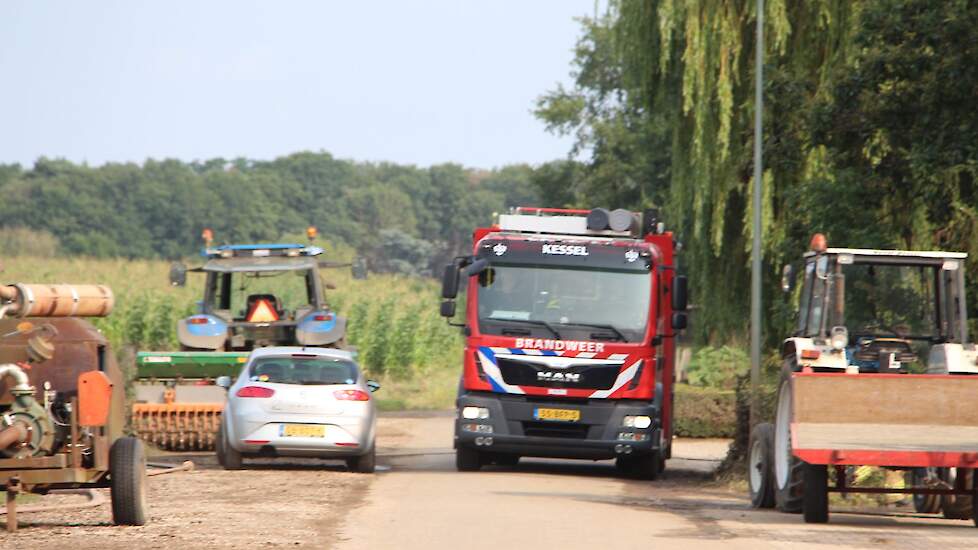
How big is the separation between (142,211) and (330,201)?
19.7m

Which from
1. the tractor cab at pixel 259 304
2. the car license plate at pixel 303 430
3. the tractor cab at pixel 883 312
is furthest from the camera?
the tractor cab at pixel 259 304

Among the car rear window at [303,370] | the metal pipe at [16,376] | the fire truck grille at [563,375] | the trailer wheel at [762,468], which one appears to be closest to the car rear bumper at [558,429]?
the fire truck grille at [563,375]

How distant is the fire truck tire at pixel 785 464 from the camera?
16766mm

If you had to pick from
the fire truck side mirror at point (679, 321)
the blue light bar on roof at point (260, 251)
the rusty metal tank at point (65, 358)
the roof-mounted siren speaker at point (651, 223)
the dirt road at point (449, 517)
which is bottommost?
the dirt road at point (449, 517)

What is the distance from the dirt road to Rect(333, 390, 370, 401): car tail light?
953 millimetres

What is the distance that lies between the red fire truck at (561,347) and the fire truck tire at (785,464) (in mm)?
4408

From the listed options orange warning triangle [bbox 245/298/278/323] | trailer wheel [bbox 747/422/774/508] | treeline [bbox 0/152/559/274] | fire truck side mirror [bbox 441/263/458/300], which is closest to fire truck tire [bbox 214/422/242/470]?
fire truck side mirror [bbox 441/263/458/300]

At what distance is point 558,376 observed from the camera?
71.4ft

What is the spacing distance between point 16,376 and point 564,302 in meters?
9.60

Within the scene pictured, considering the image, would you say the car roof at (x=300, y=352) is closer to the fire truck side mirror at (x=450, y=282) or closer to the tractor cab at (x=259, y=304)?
the fire truck side mirror at (x=450, y=282)

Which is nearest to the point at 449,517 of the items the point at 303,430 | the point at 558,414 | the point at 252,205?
the point at 303,430

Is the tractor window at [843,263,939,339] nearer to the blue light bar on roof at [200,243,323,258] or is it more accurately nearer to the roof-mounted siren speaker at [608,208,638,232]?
the roof-mounted siren speaker at [608,208,638,232]

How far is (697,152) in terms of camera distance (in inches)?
1200

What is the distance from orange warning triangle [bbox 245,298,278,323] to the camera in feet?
92.8
